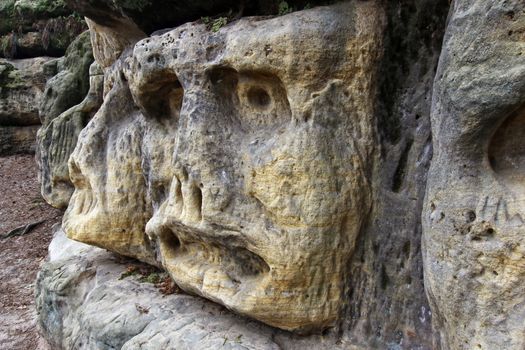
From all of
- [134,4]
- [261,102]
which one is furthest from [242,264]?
[134,4]

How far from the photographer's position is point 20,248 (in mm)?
9695

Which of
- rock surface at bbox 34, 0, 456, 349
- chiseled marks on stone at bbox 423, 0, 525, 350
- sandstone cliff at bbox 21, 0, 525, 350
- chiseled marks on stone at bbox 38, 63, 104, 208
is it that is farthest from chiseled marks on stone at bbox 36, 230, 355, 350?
chiseled marks on stone at bbox 38, 63, 104, 208

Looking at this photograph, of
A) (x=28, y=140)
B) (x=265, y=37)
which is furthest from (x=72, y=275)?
(x=28, y=140)

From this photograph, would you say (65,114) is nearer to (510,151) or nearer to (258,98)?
(258,98)

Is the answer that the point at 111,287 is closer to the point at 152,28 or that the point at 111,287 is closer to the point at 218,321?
the point at 218,321

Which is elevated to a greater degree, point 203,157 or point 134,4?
point 134,4

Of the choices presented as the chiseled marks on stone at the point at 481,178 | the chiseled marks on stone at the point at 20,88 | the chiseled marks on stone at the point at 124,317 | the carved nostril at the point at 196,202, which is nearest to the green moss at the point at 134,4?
the carved nostril at the point at 196,202

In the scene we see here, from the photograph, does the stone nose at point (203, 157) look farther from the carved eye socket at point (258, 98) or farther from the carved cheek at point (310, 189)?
the carved cheek at point (310, 189)

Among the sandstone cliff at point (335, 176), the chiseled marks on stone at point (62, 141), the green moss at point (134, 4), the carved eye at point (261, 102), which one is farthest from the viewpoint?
the chiseled marks on stone at point (62, 141)

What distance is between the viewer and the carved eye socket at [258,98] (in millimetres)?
3783

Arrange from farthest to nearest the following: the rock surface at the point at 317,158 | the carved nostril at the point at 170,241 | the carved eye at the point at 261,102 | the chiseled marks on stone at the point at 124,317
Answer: the carved nostril at the point at 170,241 < the chiseled marks on stone at the point at 124,317 < the carved eye at the point at 261,102 < the rock surface at the point at 317,158

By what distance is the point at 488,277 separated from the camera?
8.09 feet

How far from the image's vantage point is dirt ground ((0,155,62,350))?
6.90 meters

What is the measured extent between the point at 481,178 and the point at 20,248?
931 cm
